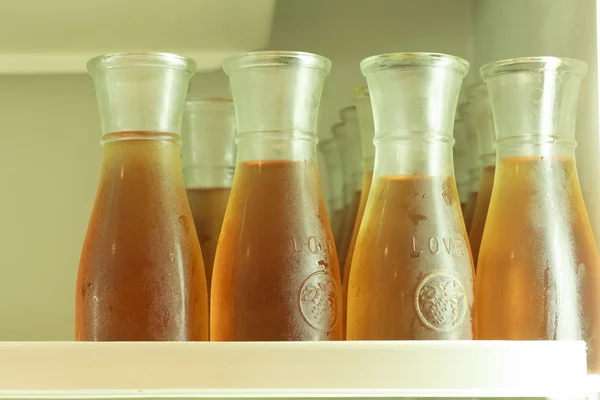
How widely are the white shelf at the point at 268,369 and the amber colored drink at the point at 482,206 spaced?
22 centimetres

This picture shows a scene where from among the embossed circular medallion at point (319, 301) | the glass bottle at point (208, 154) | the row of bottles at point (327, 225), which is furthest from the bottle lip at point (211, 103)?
the embossed circular medallion at point (319, 301)

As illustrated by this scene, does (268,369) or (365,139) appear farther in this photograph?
(365,139)

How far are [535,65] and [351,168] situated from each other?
0.26m

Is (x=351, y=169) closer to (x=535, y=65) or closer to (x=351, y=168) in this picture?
(x=351, y=168)

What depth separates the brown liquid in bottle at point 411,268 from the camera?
0.63 metres

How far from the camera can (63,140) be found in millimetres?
949

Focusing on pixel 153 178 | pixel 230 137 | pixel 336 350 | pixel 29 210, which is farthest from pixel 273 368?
pixel 29 210

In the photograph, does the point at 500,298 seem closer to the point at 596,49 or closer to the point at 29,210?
the point at 596,49

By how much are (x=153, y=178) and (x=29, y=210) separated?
337 mm

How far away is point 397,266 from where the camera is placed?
635 millimetres

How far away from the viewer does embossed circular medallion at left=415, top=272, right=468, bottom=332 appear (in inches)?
24.8

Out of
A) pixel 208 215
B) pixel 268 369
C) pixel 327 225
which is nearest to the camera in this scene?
pixel 268 369

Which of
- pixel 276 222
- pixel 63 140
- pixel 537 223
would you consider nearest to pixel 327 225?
pixel 276 222

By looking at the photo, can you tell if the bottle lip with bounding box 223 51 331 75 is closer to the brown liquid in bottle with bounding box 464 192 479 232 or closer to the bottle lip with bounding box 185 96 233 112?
the bottle lip with bounding box 185 96 233 112
